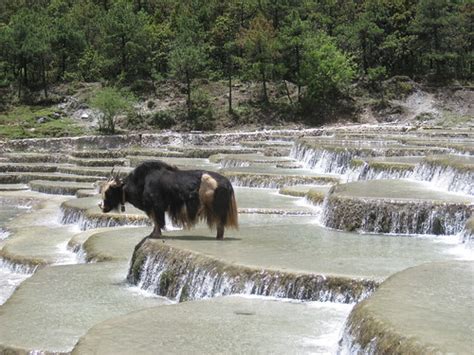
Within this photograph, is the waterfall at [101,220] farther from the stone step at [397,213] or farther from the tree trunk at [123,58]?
the tree trunk at [123,58]

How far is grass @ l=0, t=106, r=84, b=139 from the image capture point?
176 ft

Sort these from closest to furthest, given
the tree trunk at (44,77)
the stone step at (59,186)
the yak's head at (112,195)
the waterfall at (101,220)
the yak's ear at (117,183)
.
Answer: the yak's head at (112,195) → the yak's ear at (117,183) → the waterfall at (101,220) → the stone step at (59,186) → the tree trunk at (44,77)

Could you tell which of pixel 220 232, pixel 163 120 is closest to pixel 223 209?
pixel 220 232

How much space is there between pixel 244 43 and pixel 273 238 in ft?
164

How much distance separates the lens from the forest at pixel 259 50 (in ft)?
209

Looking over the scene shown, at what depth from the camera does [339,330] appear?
32.8ft

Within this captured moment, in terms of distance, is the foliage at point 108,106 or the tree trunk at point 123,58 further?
the tree trunk at point 123,58

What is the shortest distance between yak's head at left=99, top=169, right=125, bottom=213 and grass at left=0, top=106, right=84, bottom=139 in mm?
39895

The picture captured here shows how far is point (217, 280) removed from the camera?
494 inches

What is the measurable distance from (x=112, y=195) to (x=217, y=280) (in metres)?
2.84

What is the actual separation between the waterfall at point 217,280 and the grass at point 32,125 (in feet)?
133

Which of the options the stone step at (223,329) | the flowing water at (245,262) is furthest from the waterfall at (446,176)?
the stone step at (223,329)

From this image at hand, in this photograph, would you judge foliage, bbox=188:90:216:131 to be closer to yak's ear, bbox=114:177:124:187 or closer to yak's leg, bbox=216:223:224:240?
yak's leg, bbox=216:223:224:240

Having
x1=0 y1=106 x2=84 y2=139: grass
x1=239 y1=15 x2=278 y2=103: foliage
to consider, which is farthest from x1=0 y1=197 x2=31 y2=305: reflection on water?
x1=239 y1=15 x2=278 y2=103: foliage
